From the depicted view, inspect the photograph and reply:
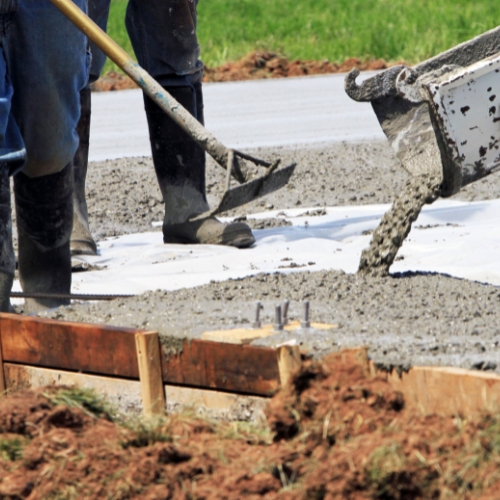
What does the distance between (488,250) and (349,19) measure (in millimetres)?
12854

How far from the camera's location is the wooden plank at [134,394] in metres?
2.17

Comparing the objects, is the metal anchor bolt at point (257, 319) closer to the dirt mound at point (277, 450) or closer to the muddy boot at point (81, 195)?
the dirt mound at point (277, 450)

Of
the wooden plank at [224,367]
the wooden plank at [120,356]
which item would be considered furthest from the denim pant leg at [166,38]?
the wooden plank at [224,367]

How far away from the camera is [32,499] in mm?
1849

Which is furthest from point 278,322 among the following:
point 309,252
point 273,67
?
point 273,67

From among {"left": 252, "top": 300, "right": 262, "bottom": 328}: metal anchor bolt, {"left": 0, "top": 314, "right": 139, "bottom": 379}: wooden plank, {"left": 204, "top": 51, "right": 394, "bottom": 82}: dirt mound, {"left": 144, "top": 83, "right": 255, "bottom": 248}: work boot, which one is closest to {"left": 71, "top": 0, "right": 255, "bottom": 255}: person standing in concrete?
{"left": 144, "top": 83, "right": 255, "bottom": 248}: work boot

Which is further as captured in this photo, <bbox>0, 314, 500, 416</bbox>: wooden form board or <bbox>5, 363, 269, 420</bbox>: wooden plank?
<bbox>5, 363, 269, 420</bbox>: wooden plank

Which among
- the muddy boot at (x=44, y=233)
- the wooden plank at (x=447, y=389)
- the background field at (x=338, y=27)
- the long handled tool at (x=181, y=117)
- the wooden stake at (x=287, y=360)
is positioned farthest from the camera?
the background field at (x=338, y=27)

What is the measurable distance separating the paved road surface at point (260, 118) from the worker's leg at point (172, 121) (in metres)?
2.35

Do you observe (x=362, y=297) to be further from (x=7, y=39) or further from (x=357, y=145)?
(x=357, y=145)

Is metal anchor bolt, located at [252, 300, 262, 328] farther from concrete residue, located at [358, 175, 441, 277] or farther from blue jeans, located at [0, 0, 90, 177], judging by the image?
blue jeans, located at [0, 0, 90, 177]

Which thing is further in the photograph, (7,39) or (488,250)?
(488,250)

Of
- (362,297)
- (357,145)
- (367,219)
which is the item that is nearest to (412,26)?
(357,145)

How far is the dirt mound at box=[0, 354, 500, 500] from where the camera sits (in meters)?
1.69
